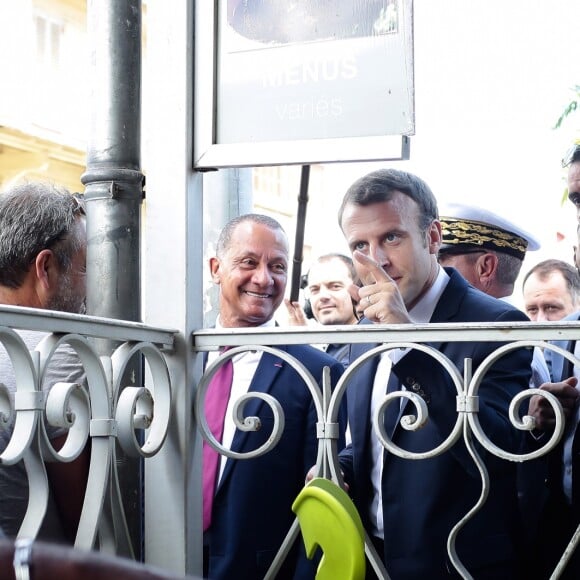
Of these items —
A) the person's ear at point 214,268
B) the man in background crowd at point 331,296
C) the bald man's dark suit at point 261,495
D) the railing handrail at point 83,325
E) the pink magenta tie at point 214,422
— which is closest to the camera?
the railing handrail at point 83,325

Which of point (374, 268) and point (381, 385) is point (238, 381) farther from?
point (374, 268)

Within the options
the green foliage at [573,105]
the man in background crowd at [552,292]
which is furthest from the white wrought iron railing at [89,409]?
the green foliage at [573,105]

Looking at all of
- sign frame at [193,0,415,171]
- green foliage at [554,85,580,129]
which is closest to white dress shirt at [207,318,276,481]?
sign frame at [193,0,415,171]

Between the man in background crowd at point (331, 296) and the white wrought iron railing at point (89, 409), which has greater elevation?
the man in background crowd at point (331, 296)

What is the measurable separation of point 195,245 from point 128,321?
0.26m

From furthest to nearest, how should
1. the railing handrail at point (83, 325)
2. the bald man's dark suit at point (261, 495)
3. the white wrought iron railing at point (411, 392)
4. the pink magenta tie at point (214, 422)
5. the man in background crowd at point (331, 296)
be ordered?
the man in background crowd at point (331, 296) → the pink magenta tie at point (214, 422) → the bald man's dark suit at point (261, 495) → the white wrought iron railing at point (411, 392) → the railing handrail at point (83, 325)

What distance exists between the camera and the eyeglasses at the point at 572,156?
3.23 metres

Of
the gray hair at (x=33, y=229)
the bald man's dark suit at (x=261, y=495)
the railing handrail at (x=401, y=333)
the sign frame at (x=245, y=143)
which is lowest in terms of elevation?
the bald man's dark suit at (x=261, y=495)

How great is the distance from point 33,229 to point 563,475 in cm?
142

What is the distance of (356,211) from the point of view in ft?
10.3

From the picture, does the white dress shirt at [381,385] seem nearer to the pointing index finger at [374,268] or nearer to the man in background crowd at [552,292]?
the pointing index finger at [374,268]

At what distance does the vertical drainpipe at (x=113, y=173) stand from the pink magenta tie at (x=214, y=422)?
31.7 inches

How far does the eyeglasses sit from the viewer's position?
127 inches

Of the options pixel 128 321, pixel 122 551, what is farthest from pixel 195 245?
pixel 122 551
